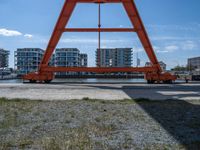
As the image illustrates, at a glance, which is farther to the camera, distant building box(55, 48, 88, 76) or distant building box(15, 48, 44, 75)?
distant building box(55, 48, 88, 76)

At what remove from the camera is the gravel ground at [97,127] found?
661 centimetres

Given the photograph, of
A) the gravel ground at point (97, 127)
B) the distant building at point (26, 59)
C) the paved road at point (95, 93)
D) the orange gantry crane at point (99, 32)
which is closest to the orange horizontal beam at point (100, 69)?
the orange gantry crane at point (99, 32)

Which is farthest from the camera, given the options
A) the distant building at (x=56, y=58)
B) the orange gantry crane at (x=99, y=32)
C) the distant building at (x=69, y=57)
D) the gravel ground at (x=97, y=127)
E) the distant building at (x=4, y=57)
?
the distant building at (x=4, y=57)

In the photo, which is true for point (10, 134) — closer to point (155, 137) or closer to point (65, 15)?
point (155, 137)

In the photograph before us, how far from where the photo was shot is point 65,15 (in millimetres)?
26594

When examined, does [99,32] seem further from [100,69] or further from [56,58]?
[56,58]

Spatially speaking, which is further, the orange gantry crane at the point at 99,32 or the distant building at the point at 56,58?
the distant building at the point at 56,58

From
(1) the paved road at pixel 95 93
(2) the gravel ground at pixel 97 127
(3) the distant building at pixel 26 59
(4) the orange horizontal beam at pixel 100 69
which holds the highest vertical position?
(3) the distant building at pixel 26 59

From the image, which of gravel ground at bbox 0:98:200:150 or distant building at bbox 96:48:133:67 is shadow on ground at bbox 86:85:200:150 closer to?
gravel ground at bbox 0:98:200:150

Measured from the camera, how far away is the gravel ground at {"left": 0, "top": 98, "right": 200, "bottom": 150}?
6609 millimetres

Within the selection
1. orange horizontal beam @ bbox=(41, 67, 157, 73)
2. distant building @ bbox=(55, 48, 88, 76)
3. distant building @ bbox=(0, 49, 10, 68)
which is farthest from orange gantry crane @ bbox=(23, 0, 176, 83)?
distant building @ bbox=(0, 49, 10, 68)

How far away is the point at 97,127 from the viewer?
26.7 ft

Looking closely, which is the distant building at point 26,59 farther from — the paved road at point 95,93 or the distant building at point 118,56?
the paved road at point 95,93

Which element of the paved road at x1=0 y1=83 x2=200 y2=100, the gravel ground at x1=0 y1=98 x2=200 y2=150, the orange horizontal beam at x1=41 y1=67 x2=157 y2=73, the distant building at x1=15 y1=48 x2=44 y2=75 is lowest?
the gravel ground at x1=0 y1=98 x2=200 y2=150
